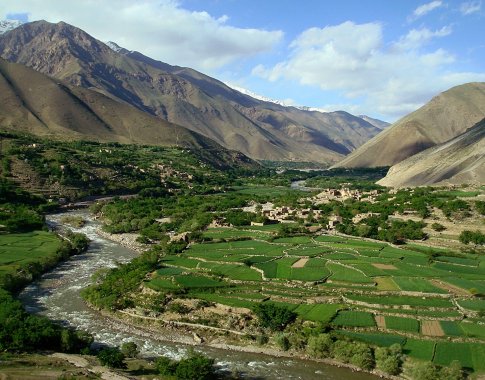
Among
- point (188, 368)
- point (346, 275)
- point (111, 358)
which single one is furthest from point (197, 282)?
point (188, 368)

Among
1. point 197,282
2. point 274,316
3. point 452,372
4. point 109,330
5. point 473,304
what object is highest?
point 473,304

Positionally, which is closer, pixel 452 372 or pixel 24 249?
pixel 452 372

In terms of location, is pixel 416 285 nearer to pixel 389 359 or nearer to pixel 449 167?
pixel 389 359

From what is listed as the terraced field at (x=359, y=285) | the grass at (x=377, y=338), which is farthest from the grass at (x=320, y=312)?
the grass at (x=377, y=338)

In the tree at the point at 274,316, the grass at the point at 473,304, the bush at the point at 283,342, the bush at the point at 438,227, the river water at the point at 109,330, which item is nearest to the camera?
the river water at the point at 109,330

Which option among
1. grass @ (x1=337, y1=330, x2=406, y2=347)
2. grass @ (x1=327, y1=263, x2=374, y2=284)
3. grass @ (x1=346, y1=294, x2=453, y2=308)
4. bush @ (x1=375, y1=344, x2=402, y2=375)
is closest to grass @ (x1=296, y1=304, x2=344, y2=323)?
grass @ (x1=337, y1=330, x2=406, y2=347)

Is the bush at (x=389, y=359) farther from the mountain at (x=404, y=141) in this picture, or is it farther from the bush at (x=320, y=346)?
the mountain at (x=404, y=141)
